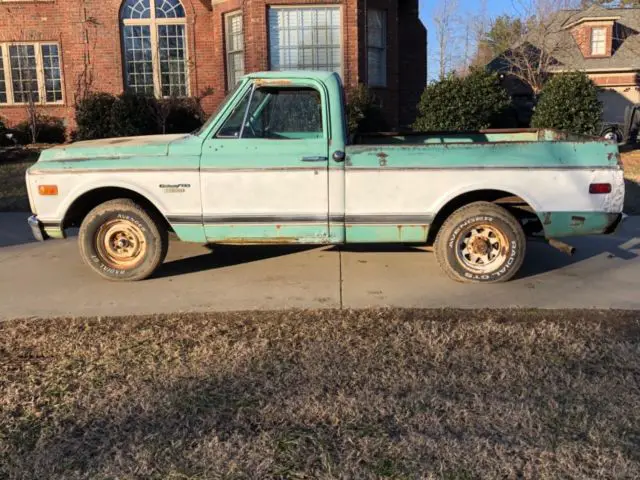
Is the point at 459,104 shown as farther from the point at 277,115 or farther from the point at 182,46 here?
the point at 182,46

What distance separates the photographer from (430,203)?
5531 mm

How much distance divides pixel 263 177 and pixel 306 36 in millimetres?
11043

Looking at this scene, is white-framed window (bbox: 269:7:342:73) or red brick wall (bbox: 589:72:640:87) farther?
red brick wall (bbox: 589:72:640:87)

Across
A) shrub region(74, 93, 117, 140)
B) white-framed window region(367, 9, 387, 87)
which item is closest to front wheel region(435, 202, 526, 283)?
white-framed window region(367, 9, 387, 87)

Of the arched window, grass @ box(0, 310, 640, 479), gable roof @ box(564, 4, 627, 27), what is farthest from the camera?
gable roof @ box(564, 4, 627, 27)

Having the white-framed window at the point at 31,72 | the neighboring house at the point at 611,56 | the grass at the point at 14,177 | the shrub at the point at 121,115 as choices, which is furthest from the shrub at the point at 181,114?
the neighboring house at the point at 611,56

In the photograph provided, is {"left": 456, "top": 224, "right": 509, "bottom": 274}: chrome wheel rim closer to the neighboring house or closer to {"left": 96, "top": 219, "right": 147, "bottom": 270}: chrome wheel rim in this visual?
{"left": 96, "top": 219, "right": 147, "bottom": 270}: chrome wheel rim

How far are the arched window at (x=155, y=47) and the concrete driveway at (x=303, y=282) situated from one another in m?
11.4

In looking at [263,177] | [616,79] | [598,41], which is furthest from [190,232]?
[598,41]

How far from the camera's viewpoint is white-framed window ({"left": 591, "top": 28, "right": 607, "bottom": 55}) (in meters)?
28.9

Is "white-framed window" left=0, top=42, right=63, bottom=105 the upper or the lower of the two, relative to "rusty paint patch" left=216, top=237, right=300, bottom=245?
upper

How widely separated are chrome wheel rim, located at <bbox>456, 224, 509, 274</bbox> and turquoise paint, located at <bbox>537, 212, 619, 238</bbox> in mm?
427

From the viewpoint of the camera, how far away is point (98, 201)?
6.07 metres

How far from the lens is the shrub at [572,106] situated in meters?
13.1
